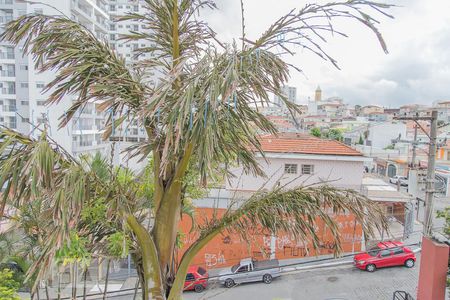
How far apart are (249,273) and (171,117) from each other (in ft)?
31.9

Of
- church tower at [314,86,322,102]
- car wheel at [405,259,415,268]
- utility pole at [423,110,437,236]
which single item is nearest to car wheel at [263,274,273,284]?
car wheel at [405,259,415,268]

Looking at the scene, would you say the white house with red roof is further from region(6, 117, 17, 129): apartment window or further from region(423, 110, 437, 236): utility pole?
region(6, 117, 17, 129): apartment window

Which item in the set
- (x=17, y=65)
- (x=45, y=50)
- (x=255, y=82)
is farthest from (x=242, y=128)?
(x=17, y=65)

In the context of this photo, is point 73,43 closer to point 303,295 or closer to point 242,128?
point 242,128

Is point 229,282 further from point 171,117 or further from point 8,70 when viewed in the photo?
point 8,70

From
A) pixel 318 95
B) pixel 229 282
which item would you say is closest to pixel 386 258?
pixel 229 282

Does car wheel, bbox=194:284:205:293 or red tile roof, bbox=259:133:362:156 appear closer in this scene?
car wheel, bbox=194:284:205:293

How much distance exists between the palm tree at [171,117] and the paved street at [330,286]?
728 cm

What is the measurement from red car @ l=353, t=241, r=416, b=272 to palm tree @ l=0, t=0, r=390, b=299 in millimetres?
9641

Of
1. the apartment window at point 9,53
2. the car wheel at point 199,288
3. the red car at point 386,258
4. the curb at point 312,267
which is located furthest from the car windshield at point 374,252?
the apartment window at point 9,53

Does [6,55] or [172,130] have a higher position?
[6,55]

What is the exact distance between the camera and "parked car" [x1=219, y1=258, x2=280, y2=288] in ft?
35.5

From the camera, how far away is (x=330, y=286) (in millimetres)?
10562

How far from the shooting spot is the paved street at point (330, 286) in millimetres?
10016
